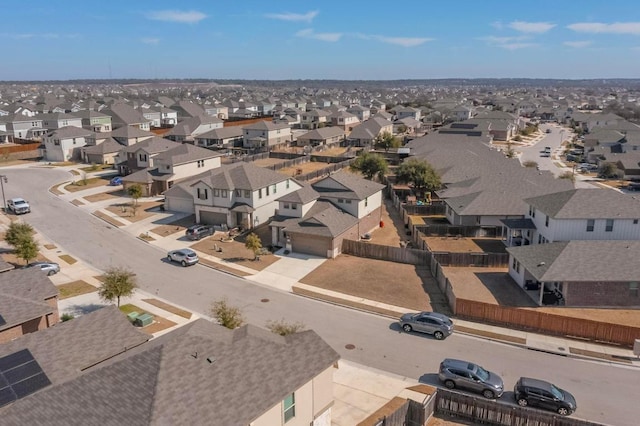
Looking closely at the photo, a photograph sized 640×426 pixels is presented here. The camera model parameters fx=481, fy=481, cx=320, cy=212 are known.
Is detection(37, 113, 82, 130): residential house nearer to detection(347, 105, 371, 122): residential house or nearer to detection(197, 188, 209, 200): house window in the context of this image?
detection(197, 188, 209, 200): house window

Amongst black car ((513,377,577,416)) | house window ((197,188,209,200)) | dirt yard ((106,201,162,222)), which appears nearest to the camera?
black car ((513,377,577,416))

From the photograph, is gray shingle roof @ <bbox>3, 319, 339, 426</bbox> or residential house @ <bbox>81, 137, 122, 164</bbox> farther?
residential house @ <bbox>81, 137, 122, 164</bbox>

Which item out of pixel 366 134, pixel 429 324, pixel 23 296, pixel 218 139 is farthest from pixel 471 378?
pixel 366 134

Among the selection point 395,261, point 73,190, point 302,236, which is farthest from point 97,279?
point 73,190

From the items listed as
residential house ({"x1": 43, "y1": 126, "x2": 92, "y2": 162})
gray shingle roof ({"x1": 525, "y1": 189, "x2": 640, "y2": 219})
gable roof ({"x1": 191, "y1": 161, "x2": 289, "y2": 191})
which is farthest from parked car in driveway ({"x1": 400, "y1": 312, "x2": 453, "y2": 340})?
residential house ({"x1": 43, "y1": 126, "x2": 92, "y2": 162})

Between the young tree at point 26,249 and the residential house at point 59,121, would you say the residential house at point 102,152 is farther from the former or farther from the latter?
the young tree at point 26,249

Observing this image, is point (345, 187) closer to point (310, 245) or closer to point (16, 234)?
point (310, 245)
